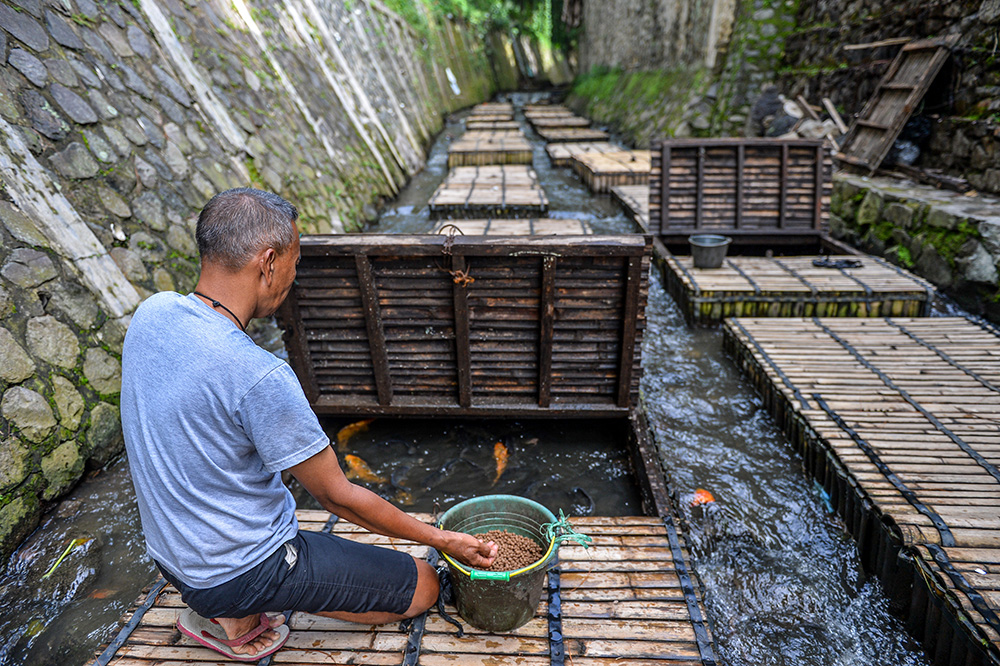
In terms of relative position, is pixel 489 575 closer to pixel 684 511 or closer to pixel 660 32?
pixel 684 511

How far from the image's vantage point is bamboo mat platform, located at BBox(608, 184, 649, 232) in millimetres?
8898

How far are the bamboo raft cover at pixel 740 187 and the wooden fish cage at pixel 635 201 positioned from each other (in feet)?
2.28

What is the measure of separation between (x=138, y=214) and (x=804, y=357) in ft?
19.4

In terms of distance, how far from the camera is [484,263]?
3607 mm

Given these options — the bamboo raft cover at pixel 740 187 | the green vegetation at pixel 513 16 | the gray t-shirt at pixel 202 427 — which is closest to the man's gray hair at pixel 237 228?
the gray t-shirt at pixel 202 427

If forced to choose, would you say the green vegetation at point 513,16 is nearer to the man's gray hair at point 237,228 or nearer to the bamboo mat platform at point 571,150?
the bamboo mat platform at point 571,150

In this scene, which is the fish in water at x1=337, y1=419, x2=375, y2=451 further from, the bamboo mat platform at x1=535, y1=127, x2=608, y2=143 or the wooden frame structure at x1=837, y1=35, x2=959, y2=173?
the bamboo mat platform at x1=535, y1=127, x2=608, y2=143

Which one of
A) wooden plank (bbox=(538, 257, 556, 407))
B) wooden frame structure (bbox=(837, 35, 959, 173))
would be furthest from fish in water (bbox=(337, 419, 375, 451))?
wooden frame structure (bbox=(837, 35, 959, 173))

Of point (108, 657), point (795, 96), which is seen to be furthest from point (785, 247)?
point (108, 657)

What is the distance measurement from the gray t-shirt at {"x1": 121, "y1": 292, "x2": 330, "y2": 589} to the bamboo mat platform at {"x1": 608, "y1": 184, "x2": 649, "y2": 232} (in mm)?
7281

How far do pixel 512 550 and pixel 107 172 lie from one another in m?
4.63

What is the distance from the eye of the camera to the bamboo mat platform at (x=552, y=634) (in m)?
2.34

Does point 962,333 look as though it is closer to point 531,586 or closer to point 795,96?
point 531,586

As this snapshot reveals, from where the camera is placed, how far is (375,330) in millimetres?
3820
